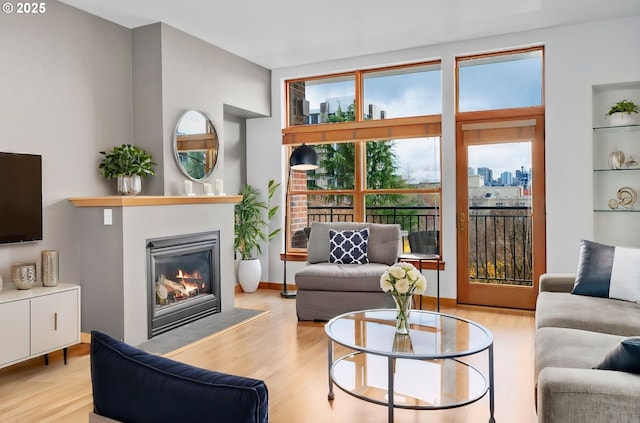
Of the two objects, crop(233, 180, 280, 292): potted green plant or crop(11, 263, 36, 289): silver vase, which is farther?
crop(233, 180, 280, 292): potted green plant

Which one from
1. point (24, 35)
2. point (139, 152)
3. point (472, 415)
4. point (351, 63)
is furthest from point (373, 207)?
point (24, 35)

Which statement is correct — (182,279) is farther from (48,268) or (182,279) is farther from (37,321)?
(37,321)

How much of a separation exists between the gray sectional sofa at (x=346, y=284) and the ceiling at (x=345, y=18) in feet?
6.67

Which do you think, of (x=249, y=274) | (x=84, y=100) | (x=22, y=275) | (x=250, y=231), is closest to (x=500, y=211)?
(x=250, y=231)

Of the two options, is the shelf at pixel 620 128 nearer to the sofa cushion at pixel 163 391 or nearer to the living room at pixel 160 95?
the living room at pixel 160 95

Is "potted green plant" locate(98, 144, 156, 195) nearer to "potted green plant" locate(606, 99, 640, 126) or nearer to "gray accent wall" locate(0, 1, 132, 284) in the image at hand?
"gray accent wall" locate(0, 1, 132, 284)

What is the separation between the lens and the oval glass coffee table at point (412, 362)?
7.81 feet

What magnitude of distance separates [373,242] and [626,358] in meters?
3.26

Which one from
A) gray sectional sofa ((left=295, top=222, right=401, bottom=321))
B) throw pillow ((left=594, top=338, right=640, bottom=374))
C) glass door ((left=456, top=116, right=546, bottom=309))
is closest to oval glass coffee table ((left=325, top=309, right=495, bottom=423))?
throw pillow ((left=594, top=338, right=640, bottom=374))

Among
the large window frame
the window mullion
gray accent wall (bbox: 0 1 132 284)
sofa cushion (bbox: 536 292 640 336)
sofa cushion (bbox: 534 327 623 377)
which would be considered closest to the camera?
sofa cushion (bbox: 534 327 623 377)

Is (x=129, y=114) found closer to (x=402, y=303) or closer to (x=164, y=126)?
(x=164, y=126)

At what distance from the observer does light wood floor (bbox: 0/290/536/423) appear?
8.32 feet

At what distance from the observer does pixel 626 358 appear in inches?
64.4

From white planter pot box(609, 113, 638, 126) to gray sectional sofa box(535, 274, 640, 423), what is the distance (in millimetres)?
1760
